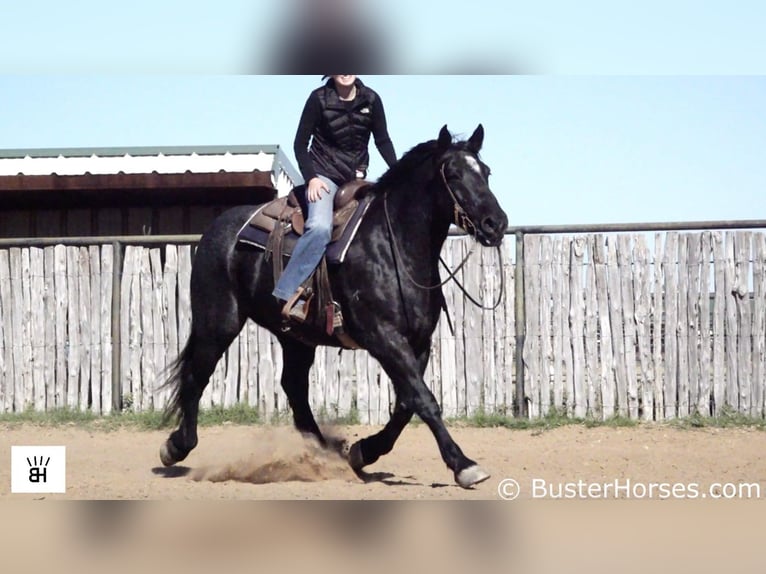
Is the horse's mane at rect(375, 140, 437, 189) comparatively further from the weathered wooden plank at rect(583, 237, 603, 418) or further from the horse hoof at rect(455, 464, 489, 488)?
the weathered wooden plank at rect(583, 237, 603, 418)

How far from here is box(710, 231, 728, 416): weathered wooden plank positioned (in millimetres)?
10555

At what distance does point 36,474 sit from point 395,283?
9.89ft

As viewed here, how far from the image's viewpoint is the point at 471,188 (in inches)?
270

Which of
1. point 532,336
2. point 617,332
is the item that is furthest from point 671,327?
point 532,336

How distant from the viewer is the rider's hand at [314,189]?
25.0ft

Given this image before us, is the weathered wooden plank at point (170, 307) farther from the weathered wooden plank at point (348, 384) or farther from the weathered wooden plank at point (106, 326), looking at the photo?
the weathered wooden plank at point (348, 384)

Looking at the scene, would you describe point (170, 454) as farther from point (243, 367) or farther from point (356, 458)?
point (243, 367)

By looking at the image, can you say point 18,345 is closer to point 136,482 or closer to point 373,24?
point 136,482

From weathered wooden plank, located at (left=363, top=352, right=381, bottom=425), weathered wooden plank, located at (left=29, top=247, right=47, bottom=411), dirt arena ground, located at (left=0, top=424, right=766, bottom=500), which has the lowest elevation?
dirt arena ground, located at (left=0, top=424, right=766, bottom=500)

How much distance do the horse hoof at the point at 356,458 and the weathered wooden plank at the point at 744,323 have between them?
190 inches

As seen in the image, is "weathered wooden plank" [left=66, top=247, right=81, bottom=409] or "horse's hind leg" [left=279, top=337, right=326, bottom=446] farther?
"weathered wooden plank" [left=66, top=247, right=81, bottom=409]

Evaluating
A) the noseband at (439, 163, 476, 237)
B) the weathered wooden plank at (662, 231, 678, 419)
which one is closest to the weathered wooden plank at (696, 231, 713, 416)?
the weathered wooden plank at (662, 231, 678, 419)

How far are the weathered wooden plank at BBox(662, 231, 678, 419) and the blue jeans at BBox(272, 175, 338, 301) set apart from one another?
15.1 ft

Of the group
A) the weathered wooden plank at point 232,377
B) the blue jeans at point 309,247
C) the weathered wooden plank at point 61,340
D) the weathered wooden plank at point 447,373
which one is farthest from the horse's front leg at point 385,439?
the weathered wooden plank at point 61,340
